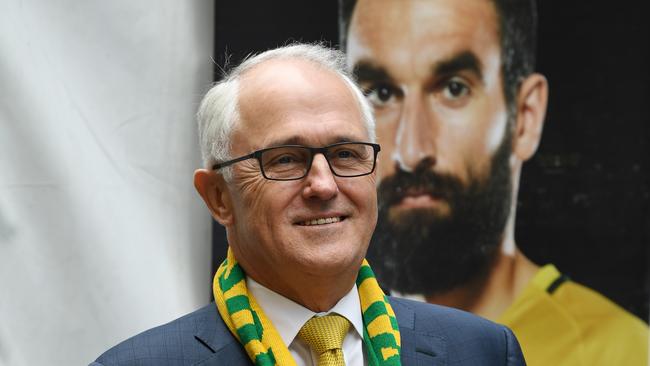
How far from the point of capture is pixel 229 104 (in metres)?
1.82

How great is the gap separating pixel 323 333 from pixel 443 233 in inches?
61.1

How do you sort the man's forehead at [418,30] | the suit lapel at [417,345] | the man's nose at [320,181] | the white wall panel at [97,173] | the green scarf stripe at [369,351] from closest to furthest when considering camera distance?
the man's nose at [320,181]
the green scarf stripe at [369,351]
the suit lapel at [417,345]
the white wall panel at [97,173]
the man's forehead at [418,30]

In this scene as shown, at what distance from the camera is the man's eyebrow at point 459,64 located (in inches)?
126

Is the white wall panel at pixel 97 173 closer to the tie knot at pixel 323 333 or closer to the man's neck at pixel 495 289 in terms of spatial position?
the man's neck at pixel 495 289

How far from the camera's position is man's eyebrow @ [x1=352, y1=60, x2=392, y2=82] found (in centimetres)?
321

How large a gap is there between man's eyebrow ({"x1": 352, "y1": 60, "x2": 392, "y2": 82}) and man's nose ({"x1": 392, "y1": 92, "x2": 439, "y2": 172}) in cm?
11

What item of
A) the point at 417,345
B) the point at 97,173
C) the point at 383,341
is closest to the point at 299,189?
the point at 383,341

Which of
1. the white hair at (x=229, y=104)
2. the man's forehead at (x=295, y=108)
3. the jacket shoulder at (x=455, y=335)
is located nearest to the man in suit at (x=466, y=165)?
the jacket shoulder at (x=455, y=335)

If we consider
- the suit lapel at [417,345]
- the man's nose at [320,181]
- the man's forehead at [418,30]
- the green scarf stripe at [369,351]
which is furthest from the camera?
the man's forehead at [418,30]

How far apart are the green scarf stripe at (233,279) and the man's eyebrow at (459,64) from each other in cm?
157

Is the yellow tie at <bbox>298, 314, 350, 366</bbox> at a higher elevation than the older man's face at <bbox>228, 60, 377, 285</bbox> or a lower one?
lower

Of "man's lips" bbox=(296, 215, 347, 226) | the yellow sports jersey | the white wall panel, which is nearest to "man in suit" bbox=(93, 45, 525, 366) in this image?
"man's lips" bbox=(296, 215, 347, 226)

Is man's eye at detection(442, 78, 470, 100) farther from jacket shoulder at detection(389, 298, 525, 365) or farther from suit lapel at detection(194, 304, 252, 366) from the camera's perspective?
suit lapel at detection(194, 304, 252, 366)

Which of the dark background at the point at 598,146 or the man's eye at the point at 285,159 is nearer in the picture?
the man's eye at the point at 285,159
